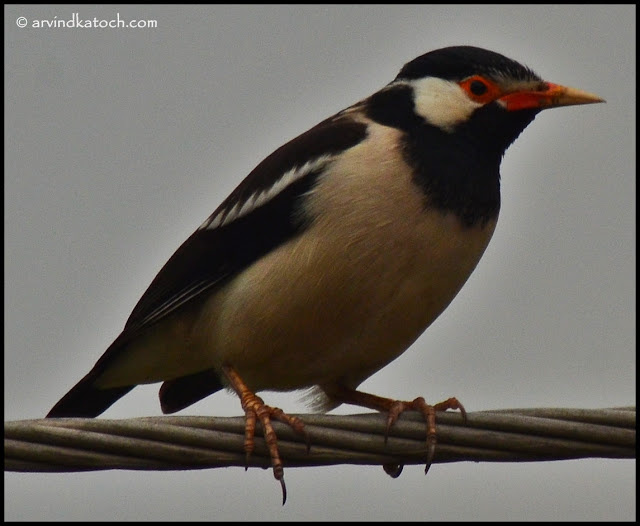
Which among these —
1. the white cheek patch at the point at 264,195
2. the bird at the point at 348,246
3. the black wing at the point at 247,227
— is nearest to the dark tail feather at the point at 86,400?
the bird at the point at 348,246

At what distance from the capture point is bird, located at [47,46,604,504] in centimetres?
507

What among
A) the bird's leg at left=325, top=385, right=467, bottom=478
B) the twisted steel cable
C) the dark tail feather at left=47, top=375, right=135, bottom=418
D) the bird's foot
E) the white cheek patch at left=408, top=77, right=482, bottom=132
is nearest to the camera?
the twisted steel cable

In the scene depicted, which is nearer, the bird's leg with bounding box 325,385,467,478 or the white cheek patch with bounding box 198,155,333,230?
the bird's leg with bounding box 325,385,467,478

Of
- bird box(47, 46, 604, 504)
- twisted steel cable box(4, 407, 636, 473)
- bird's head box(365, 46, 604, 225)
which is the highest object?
bird's head box(365, 46, 604, 225)

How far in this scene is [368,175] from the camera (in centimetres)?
517

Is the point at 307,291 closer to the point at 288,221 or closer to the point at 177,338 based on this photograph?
the point at 288,221

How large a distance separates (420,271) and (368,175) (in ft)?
1.56

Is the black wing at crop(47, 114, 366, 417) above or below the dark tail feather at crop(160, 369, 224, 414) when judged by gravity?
above

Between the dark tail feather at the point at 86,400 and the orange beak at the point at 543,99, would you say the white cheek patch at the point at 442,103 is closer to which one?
the orange beak at the point at 543,99

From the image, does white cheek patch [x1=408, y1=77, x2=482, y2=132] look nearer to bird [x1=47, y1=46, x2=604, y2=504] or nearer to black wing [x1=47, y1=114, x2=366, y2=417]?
bird [x1=47, y1=46, x2=604, y2=504]

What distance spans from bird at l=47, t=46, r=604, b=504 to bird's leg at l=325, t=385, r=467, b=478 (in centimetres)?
1

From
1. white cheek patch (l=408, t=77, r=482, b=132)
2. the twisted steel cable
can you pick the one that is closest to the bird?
white cheek patch (l=408, t=77, r=482, b=132)

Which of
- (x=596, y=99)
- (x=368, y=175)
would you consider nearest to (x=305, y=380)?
(x=368, y=175)

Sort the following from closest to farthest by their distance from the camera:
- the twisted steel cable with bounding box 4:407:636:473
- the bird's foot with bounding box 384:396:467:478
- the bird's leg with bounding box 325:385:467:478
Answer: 1. the twisted steel cable with bounding box 4:407:636:473
2. the bird's leg with bounding box 325:385:467:478
3. the bird's foot with bounding box 384:396:467:478
